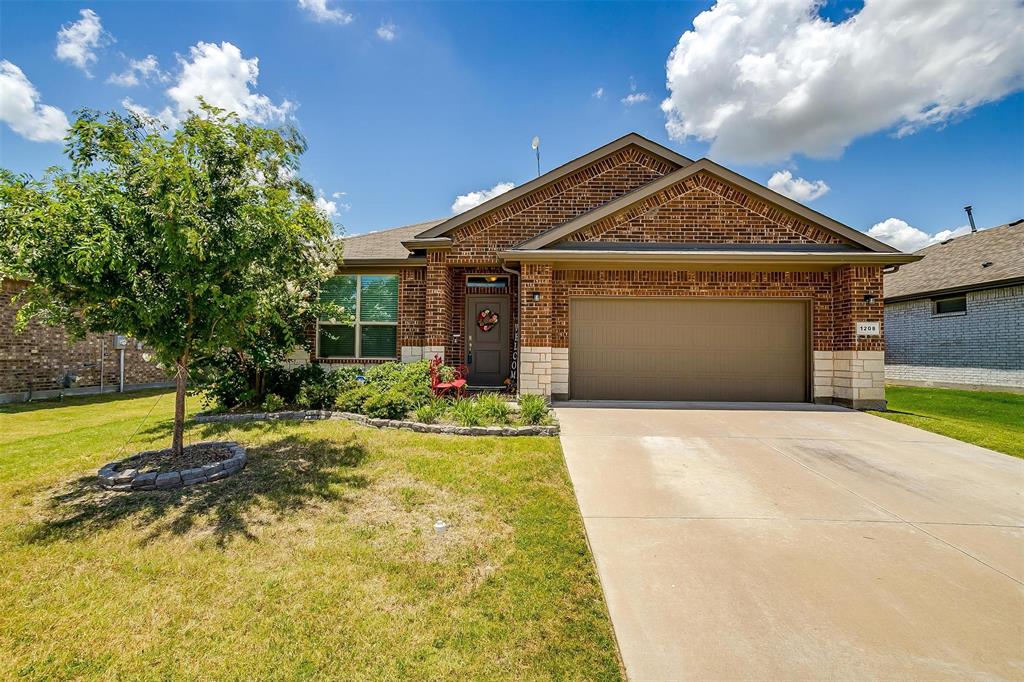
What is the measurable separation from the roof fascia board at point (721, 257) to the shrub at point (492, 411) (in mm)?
3374

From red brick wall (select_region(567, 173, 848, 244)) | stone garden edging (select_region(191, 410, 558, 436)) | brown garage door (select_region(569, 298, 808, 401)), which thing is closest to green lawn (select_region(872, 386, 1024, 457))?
brown garage door (select_region(569, 298, 808, 401))

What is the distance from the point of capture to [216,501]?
4.20 m

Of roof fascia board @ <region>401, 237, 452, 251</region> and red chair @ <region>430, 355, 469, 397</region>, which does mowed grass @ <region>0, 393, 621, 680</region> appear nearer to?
red chair @ <region>430, 355, 469, 397</region>

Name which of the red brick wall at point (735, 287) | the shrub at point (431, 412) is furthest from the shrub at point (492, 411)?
the red brick wall at point (735, 287)

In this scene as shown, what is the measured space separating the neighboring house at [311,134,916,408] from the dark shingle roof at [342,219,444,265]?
0.78ft

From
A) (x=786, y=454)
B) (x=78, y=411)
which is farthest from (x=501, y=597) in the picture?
(x=78, y=411)

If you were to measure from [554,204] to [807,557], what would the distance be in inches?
355

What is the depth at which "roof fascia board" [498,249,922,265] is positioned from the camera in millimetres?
8578

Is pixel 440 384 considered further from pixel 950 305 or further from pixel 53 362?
pixel 950 305

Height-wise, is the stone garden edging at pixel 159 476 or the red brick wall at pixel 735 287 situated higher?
the red brick wall at pixel 735 287

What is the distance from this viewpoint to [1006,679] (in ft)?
6.90

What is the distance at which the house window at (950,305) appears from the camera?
1373 cm

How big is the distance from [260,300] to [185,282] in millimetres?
747

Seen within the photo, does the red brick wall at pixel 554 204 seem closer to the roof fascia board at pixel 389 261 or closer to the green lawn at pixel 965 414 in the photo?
the roof fascia board at pixel 389 261
